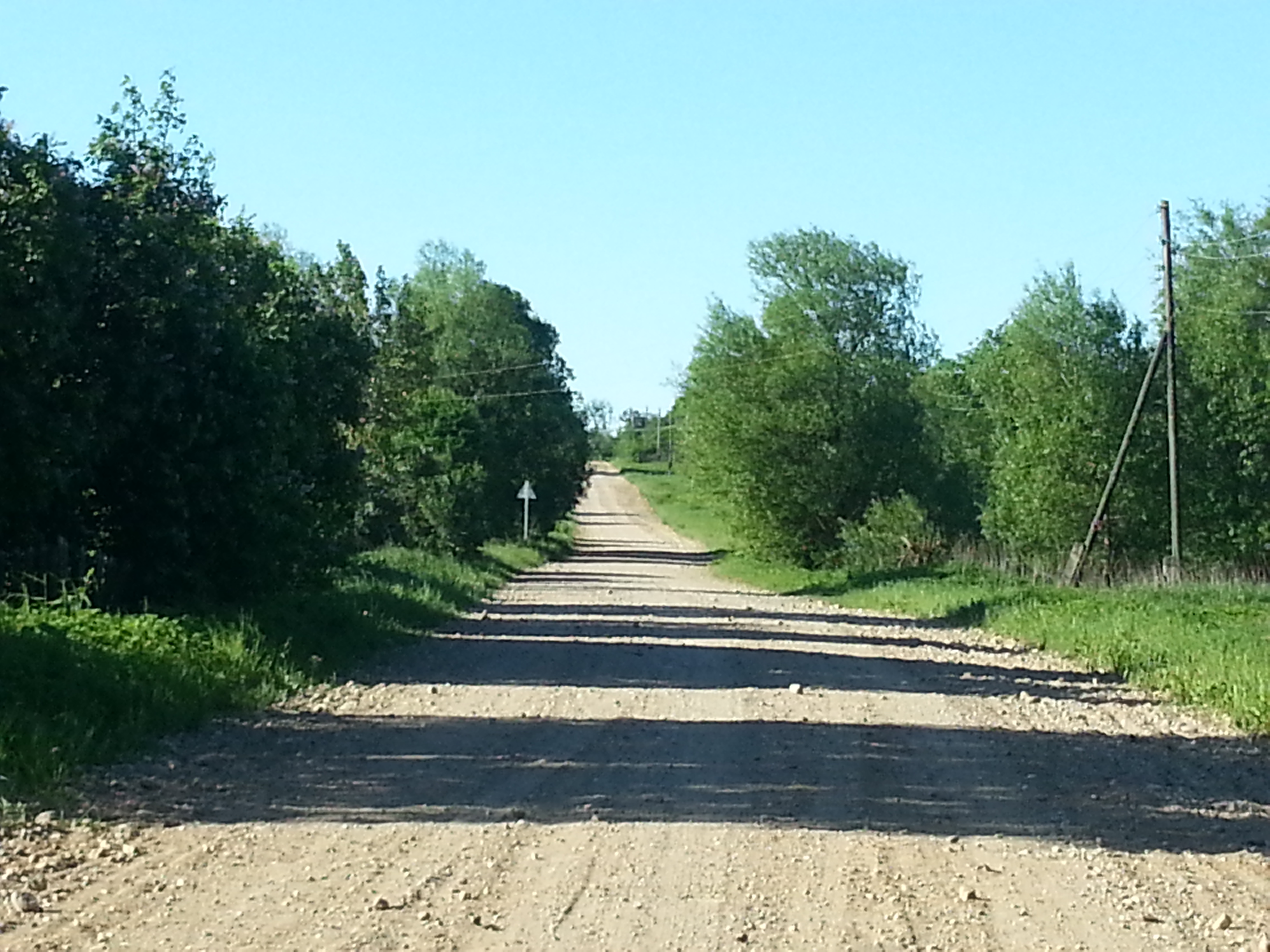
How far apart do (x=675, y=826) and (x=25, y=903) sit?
354 cm

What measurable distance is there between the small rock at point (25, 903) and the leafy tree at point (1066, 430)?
116ft

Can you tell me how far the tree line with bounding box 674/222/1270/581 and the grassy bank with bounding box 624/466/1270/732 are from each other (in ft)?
8.23

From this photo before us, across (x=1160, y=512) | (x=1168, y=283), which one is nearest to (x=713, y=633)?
(x=1168, y=283)

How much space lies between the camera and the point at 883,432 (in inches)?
1837

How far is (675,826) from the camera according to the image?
9219 millimetres

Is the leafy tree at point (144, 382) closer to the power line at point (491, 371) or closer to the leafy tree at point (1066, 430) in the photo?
the leafy tree at point (1066, 430)

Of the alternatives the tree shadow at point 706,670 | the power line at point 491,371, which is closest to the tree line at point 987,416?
the power line at point 491,371

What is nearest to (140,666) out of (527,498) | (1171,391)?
(1171,391)

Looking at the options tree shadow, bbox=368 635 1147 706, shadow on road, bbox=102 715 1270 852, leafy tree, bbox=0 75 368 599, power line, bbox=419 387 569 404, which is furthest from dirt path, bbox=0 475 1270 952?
power line, bbox=419 387 569 404

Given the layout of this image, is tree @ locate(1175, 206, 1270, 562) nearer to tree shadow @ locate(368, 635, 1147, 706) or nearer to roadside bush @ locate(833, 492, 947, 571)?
roadside bush @ locate(833, 492, 947, 571)

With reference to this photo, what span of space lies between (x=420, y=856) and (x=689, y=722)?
5450 millimetres

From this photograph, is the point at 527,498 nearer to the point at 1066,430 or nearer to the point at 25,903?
the point at 1066,430

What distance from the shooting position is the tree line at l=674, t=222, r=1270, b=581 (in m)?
41.2

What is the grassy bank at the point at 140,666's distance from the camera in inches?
432
